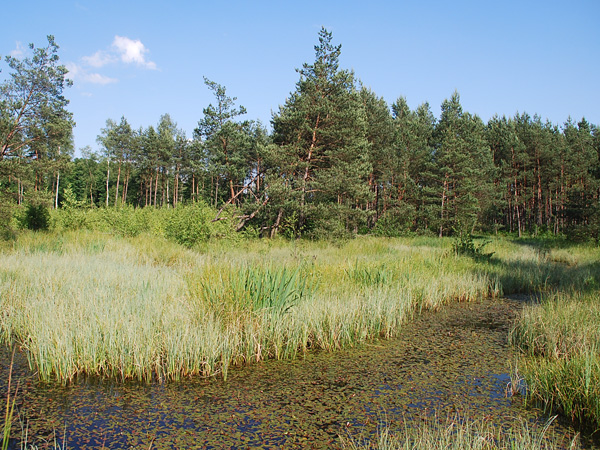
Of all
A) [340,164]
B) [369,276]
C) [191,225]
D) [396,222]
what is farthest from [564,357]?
[396,222]

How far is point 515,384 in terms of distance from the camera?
4.00 metres

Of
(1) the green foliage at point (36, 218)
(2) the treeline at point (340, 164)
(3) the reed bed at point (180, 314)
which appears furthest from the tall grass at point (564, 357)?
(1) the green foliage at point (36, 218)

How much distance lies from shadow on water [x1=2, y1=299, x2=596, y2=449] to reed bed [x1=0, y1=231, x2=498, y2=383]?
233mm

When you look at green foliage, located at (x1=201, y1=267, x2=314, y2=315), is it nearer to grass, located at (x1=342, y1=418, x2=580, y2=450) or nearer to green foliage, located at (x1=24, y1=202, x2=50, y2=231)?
grass, located at (x1=342, y1=418, x2=580, y2=450)

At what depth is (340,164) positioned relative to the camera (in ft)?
54.7

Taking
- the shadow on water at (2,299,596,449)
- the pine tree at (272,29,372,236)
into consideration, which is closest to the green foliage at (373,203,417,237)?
the pine tree at (272,29,372,236)

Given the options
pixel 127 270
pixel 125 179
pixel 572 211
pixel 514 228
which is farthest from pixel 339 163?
pixel 125 179

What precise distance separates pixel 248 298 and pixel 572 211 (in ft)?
85.6

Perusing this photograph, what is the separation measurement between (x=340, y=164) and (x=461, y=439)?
1451 cm

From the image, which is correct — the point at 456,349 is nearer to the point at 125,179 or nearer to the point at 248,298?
the point at 248,298

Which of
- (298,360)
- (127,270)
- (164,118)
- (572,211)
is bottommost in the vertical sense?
(298,360)

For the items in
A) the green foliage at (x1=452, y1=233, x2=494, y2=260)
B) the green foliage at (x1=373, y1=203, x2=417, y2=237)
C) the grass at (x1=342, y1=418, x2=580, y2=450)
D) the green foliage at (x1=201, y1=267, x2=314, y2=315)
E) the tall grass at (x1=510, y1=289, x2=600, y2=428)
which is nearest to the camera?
the grass at (x1=342, y1=418, x2=580, y2=450)

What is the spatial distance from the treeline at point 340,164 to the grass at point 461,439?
1020cm

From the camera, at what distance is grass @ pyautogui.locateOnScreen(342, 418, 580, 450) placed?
2643 millimetres
